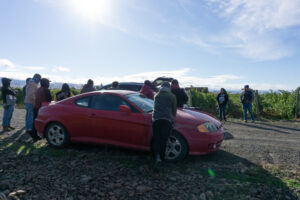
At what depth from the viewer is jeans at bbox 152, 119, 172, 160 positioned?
13.9ft

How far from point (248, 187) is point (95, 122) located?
343 cm

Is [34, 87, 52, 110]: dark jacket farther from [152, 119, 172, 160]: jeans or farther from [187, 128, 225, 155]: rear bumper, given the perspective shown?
[187, 128, 225, 155]: rear bumper

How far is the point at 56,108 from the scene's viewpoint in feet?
18.9

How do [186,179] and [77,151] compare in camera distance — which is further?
[77,151]

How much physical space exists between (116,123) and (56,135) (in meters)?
1.72

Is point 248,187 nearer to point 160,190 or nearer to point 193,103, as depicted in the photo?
point 160,190

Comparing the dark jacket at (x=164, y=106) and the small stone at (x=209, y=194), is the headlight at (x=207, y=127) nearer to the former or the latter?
the dark jacket at (x=164, y=106)

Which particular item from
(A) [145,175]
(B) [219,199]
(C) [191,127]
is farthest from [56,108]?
(B) [219,199]

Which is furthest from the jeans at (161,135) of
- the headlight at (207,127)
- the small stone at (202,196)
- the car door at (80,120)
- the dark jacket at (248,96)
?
the dark jacket at (248,96)

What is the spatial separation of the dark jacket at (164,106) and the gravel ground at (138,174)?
1.07 metres

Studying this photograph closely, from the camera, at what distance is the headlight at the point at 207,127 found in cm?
483

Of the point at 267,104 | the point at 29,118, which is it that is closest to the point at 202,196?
the point at 29,118

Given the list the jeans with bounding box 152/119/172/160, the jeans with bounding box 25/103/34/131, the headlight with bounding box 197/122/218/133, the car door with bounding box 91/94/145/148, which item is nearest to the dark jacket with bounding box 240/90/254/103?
the headlight with bounding box 197/122/218/133

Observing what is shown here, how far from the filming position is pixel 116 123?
5.14 metres
